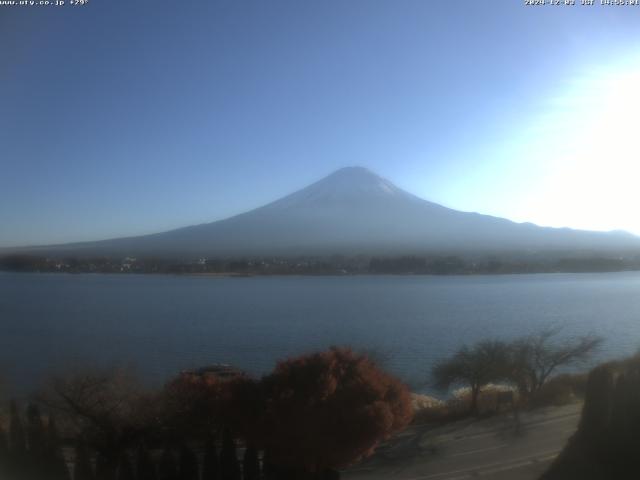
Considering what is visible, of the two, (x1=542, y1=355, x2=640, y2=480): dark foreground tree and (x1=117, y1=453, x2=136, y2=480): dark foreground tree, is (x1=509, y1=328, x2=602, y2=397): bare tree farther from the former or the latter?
(x1=117, y1=453, x2=136, y2=480): dark foreground tree

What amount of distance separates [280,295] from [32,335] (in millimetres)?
4374

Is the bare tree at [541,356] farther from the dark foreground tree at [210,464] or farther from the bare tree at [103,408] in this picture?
the bare tree at [103,408]

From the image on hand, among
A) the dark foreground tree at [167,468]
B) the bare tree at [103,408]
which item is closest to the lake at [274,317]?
the bare tree at [103,408]

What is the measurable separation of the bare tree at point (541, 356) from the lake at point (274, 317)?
0.90 feet

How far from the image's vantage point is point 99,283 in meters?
12.2

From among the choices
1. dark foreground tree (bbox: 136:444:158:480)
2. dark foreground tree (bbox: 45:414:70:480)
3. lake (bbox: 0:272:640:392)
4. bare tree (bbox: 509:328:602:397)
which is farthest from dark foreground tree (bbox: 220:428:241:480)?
bare tree (bbox: 509:328:602:397)

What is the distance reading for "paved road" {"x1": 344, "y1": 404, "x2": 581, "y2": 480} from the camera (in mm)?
4484

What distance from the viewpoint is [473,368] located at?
707 cm

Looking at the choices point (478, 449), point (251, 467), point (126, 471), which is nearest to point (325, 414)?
point (251, 467)

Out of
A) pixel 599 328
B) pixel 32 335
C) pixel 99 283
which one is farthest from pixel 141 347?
pixel 599 328

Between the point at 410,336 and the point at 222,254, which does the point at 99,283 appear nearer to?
the point at 222,254

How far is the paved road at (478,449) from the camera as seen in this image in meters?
4.48

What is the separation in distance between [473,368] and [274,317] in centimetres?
344

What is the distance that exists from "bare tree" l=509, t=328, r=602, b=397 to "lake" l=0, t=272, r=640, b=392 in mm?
275
